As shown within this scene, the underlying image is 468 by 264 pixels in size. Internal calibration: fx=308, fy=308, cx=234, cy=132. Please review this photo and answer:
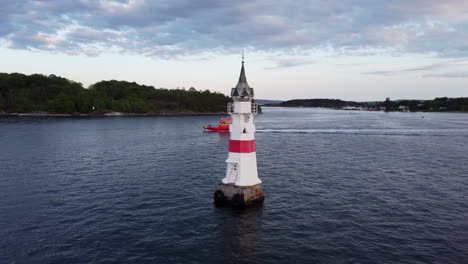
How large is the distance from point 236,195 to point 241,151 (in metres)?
4.29

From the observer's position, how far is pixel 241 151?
96.8 ft

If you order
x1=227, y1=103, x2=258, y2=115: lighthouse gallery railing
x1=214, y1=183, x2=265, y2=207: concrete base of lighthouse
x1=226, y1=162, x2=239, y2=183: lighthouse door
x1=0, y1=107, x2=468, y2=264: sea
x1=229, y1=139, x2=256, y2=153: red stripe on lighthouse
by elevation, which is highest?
x1=227, y1=103, x2=258, y2=115: lighthouse gallery railing

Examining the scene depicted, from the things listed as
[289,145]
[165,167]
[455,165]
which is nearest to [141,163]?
[165,167]

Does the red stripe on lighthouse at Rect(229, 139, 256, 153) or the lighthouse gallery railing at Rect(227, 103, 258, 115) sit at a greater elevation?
the lighthouse gallery railing at Rect(227, 103, 258, 115)

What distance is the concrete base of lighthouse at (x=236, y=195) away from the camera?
29.6m

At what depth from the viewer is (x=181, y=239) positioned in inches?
943

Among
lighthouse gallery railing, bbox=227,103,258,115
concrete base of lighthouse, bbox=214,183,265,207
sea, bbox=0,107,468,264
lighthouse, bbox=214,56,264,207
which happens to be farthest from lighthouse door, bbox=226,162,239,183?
lighthouse gallery railing, bbox=227,103,258,115

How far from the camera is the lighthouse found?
96.2ft

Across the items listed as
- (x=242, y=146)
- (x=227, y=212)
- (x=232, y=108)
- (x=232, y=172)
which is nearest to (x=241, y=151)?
(x=242, y=146)

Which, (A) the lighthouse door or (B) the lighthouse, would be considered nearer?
(B) the lighthouse

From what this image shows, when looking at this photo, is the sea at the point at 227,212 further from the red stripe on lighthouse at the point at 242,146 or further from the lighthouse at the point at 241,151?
the red stripe on lighthouse at the point at 242,146

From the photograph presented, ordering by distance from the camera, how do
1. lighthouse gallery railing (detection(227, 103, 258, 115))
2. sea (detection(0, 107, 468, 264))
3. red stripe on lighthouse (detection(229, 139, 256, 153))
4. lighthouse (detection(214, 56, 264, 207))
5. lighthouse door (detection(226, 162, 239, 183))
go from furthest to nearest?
1. lighthouse door (detection(226, 162, 239, 183))
2. lighthouse gallery railing (detection(227, 103, 258, 115))
3. red stripe on lighthouse (detection(229, 139, 256, 153))
4. lighthouse (detection(214, 56, 264, 207))
5. sea (detection(0, 107, 468, 264))

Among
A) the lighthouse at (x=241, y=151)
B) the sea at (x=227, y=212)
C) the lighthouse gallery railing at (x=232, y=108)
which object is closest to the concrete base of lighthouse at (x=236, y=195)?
the lighthouse at (x=241, y=151)

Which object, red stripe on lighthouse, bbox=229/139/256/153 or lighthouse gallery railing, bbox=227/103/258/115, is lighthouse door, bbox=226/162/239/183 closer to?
red stripe on lighthouse, bbox=229/139/256/153
